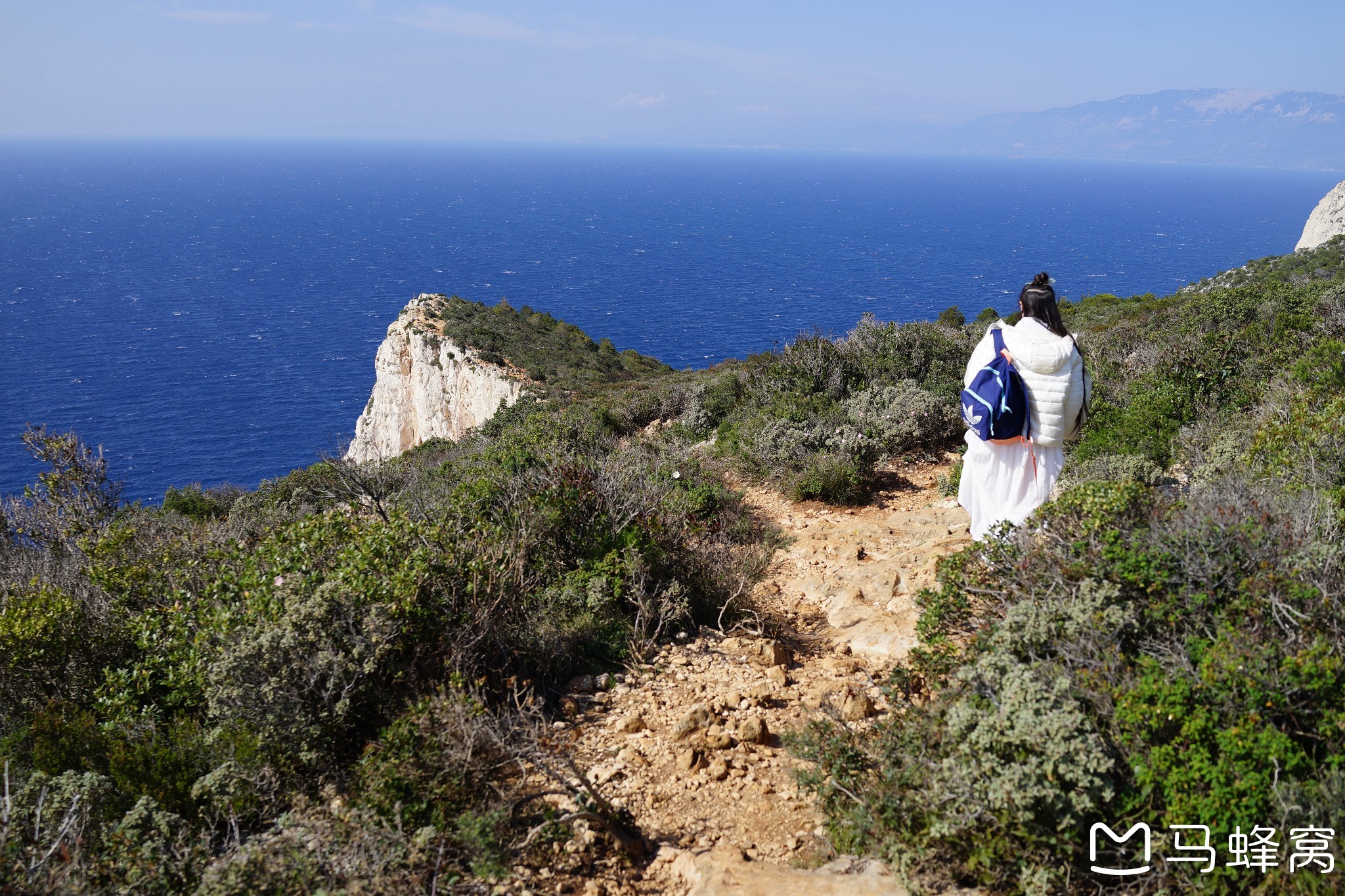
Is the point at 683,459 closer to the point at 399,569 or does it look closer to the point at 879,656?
the point at 879,656

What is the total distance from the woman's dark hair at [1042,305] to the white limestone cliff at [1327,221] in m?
67.2

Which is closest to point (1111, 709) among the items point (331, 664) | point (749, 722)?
point (749, 722)

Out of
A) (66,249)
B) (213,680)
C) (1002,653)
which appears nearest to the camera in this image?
(1002,653)

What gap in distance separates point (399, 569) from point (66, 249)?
129287 millimetres

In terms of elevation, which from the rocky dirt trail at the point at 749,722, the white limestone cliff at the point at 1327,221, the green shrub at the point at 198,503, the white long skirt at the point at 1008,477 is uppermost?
the white limestone cliff at the point at 1327,221

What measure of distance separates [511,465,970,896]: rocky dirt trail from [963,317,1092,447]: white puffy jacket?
164 cm

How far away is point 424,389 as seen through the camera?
34906 millimetres

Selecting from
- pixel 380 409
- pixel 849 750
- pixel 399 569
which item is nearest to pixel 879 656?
pixel 849 750

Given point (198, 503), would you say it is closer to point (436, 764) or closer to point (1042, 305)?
point (436, 764)

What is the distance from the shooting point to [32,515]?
380 inches

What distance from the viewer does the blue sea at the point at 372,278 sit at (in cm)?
4894

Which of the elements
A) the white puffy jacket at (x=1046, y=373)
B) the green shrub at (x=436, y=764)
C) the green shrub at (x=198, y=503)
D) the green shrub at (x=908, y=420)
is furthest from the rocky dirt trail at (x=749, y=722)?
the green shrub at (x=198, y=503)

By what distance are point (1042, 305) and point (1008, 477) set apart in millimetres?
1074

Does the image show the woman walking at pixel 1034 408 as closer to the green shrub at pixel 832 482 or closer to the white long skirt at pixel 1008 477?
the white long skirt at pixel 1008 477
